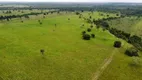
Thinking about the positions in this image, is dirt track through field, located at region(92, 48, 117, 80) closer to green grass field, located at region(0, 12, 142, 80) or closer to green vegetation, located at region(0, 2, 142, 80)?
green vegetation, located at region(0, 2, 142, 80)

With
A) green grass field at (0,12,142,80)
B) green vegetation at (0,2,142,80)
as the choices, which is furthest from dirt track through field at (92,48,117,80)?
green grass field at (0,12,142,80)

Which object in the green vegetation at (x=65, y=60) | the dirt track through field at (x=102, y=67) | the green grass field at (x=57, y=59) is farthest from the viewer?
the dirt track through field at (x=102, y=67)

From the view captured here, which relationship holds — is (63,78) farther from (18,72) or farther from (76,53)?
(76,53)

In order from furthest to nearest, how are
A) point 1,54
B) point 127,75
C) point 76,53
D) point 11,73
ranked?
point 76,53, point 1,54, point 127,75, point 11,73

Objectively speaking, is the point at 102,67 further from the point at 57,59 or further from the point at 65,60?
the point at 57,59

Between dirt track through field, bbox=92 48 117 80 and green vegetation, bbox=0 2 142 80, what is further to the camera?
dirt track through field, bbox=92 48 117 80

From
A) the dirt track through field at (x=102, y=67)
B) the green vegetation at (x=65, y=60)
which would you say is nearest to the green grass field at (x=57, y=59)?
the green vegetation at (x=65, y=60)

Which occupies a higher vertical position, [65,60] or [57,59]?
[57,59]

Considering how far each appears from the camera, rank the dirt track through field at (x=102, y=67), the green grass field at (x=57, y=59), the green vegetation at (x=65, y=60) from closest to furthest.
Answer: the green grass field at (x=57, y=59) → the green vegetation at (x=65, y=60) → the dirt track through field at (x=102, y=67)

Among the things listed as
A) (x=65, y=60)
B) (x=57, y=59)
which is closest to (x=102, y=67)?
(x=65, y=60)

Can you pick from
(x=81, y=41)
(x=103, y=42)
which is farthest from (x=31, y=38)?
(x=103, y=42)

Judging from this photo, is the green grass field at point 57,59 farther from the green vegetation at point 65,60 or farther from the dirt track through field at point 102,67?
the dirt track through field at point 102,67
